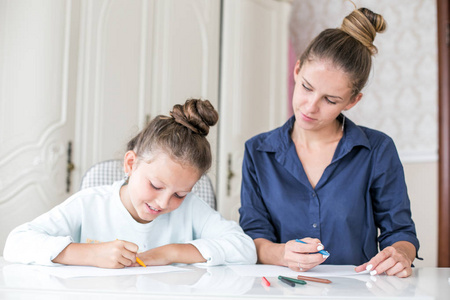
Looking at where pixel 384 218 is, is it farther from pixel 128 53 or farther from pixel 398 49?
pixel 398 49

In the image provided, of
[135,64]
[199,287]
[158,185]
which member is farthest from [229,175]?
[199,287]

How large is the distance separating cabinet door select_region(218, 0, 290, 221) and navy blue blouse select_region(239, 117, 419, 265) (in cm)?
128

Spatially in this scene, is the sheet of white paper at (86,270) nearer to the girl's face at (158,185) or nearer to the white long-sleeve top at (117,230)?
the white long-sleeve top at (117,230)

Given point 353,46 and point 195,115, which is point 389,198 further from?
point 195,115

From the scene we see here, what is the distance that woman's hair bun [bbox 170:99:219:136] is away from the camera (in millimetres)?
1357

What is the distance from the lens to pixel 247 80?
299 centimetres

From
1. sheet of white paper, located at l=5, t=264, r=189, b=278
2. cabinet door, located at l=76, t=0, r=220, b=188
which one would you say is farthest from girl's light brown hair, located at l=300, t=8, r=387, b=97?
cabinet door, located at l=76, t=0, r=220, b=188

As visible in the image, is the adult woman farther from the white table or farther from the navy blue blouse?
the white table

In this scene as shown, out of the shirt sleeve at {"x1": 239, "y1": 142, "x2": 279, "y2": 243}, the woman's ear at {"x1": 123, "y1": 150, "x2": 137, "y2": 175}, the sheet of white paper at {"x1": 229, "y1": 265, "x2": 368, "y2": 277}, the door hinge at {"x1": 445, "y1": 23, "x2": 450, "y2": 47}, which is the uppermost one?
the door hinge at {"x1": 445, "y1": 23, "x2": 450, "y2": 47}

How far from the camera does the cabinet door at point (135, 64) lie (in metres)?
2.36

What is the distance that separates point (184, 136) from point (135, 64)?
4.26 feet

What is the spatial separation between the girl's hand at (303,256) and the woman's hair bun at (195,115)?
41cm

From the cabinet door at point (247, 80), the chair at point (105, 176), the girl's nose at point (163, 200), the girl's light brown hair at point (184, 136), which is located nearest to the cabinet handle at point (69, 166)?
the chair at point (105, 176)

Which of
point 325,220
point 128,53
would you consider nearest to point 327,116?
point 325,220
